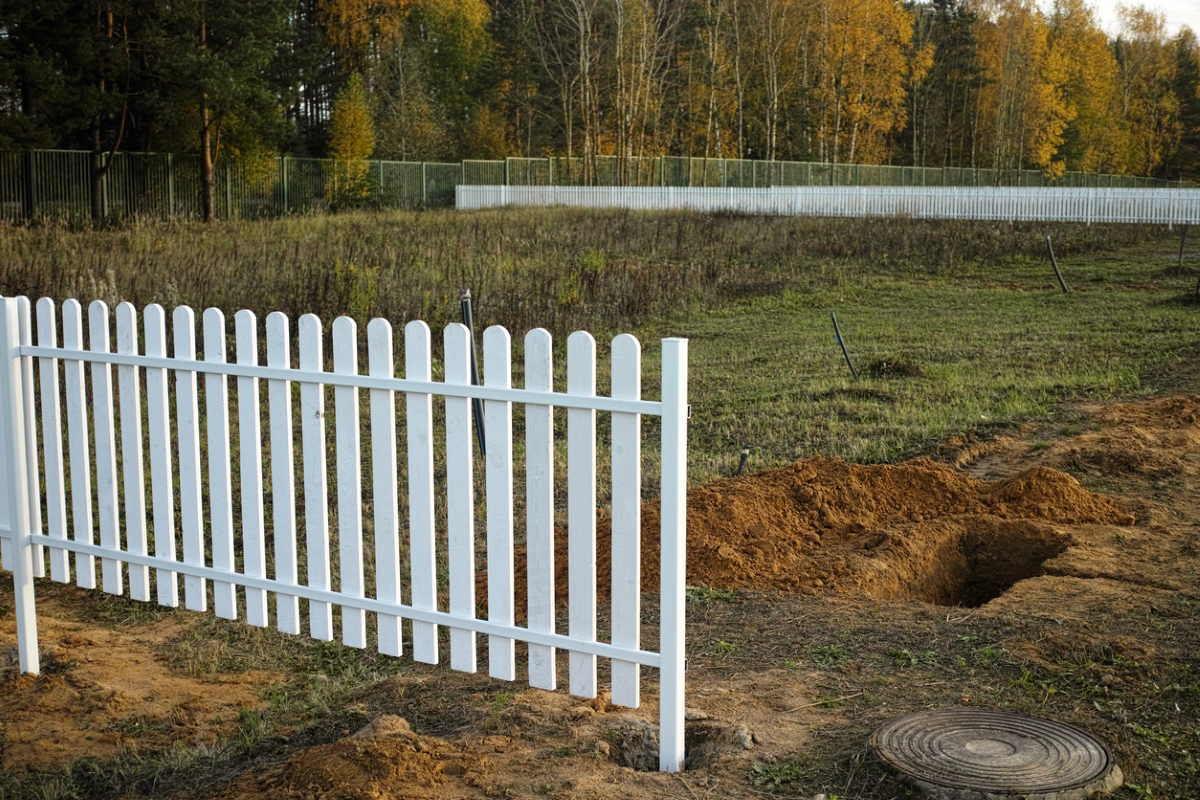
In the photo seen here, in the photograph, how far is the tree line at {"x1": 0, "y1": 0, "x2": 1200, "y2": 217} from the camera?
29141mm

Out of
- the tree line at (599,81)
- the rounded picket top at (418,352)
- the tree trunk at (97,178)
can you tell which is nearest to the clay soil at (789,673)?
the rounded picket top at (418,352)

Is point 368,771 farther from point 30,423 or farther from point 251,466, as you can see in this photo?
point 30,423

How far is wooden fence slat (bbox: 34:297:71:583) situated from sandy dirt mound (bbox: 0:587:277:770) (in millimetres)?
387

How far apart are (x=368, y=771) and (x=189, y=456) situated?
1.56 metres

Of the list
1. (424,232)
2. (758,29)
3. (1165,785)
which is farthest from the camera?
(758,29)

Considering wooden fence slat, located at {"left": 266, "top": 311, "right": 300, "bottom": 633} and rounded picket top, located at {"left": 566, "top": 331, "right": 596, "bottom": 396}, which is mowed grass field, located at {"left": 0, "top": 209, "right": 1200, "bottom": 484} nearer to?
wooden fence slat, located at {"left": 266, "top": 311, "right": 300, "bottom": 633}

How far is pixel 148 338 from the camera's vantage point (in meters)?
4.14

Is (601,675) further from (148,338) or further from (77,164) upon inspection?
(77,164)

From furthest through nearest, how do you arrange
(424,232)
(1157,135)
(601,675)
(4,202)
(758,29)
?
(1157,135) < (758,29) < (4,202) < (424,232) < (601,675)

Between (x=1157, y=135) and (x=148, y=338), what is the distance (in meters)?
80.9

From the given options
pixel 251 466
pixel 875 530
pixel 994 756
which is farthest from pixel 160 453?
pixel 875 530

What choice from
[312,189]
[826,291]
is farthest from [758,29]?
[826,291]

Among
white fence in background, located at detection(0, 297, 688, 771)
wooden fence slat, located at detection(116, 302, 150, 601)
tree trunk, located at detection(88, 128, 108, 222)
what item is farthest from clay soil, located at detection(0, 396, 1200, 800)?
tree trunk, located at detection(88, 128, 108, 222)

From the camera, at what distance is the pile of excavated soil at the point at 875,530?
5.36 metres
